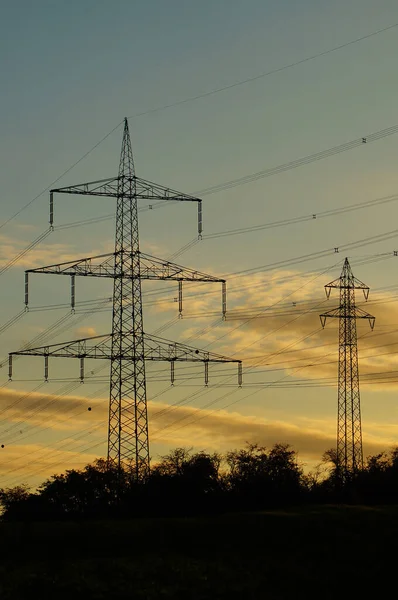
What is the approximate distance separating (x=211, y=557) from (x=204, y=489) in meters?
29.0

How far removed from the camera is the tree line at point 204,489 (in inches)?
5404

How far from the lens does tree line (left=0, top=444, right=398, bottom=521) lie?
450 feet

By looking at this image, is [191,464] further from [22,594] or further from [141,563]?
[22,594]

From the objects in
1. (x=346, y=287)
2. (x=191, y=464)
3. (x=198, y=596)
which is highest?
(x=346, y=287)

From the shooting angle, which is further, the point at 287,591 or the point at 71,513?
the point at 71,513

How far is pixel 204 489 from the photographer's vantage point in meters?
141

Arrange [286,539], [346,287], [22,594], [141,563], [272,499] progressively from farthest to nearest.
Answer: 1. [272,499]
2. [346,287]
3. [286,539]
4. [141,563]
5. [22,594]

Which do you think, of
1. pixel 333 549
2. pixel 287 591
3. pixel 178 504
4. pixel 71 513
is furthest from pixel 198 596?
pixel 71 513

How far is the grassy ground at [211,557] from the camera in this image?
10169cm

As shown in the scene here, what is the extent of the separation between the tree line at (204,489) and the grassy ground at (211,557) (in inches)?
529

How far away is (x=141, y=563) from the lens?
355 ft

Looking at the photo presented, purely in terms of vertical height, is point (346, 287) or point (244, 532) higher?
point (346, 287)

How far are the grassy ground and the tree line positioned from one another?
13434 mm

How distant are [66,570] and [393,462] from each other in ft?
182
